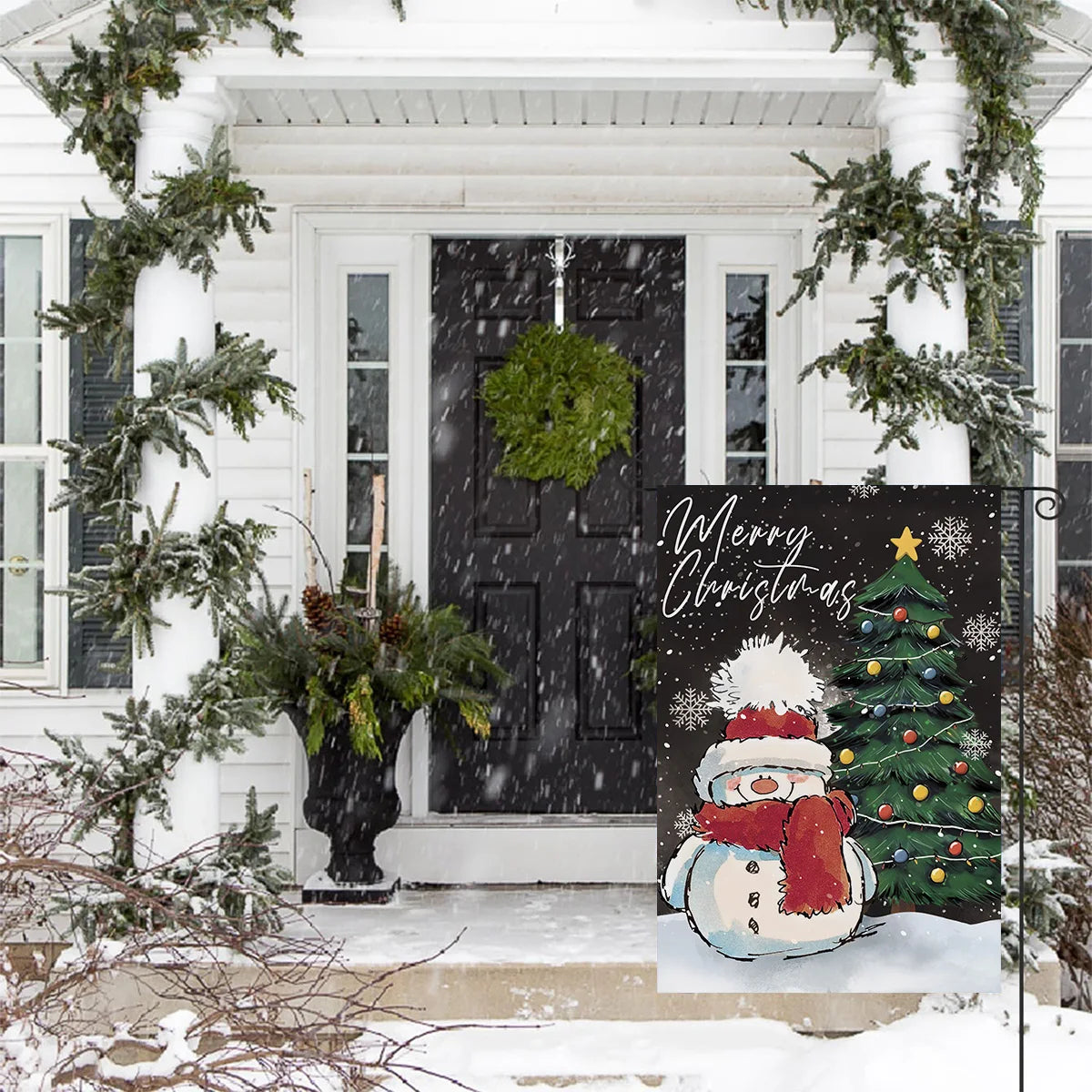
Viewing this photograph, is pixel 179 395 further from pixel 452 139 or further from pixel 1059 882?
pixel 1059 882

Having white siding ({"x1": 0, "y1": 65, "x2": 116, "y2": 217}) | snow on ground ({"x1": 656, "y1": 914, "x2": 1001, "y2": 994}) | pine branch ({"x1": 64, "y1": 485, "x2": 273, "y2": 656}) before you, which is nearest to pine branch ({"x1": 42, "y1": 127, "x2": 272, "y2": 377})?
Answer: pine branch ({"x1": 64, "y1": 485, "x2": 273, "y2": 656})

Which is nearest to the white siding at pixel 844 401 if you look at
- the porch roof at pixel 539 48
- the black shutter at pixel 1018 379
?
the black shutter at pixel 1018 379

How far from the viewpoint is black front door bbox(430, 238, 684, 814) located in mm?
5367

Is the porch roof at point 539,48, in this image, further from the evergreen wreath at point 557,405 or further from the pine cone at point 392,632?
the pine cone at point 392,632

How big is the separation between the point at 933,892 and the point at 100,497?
2.71 m

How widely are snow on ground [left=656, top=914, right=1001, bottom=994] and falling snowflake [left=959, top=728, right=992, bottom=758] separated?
0.40m

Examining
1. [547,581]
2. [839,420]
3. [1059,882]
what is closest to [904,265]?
[839,420]

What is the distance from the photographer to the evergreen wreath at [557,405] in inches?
210

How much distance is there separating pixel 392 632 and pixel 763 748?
6.37ft

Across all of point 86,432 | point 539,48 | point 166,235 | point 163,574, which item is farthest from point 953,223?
point 86,432

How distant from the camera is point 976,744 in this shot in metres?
3.13

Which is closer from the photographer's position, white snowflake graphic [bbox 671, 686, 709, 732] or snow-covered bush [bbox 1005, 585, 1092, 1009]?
white snowflake graphic [bbox 671, 686, 709, 732]

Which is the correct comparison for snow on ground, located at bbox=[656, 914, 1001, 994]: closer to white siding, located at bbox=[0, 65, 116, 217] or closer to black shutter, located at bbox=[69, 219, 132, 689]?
black shutter, located at bbox=[69, 219, 132, 689]

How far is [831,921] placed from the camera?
10.0 ft
